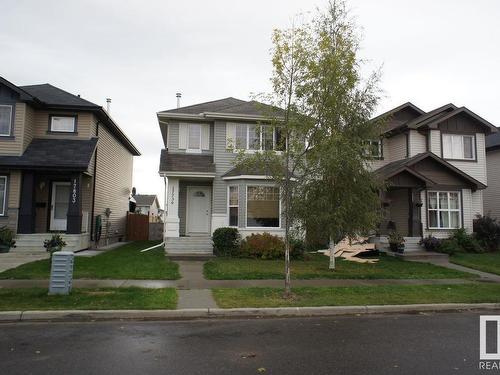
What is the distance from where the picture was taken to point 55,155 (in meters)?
17.2

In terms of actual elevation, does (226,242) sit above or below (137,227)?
below

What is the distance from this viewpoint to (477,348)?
602 centimetres

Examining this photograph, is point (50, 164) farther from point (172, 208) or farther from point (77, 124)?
point (172, 208)

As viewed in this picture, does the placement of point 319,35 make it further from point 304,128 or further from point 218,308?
point 218,308

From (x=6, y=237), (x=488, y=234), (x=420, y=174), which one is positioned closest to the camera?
(x=6, y=237)

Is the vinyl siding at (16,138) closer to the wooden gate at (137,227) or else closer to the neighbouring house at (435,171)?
the wooden gate at (137,227)

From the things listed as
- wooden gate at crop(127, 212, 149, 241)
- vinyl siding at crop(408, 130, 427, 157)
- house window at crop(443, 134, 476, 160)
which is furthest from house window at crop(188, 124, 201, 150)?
house window at crop(443, 134, 476, 160)

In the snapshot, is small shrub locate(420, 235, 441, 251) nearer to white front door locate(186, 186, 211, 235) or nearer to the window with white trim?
the window with white trim

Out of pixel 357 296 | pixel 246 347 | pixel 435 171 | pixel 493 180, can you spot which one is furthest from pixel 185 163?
pixel 493 180

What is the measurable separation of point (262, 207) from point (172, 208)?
155 inches

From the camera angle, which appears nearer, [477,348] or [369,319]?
[477,348]

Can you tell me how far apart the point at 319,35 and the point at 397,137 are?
1297 cm

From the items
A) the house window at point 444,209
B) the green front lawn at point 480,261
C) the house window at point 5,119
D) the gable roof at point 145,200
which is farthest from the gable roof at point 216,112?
the gable roof at point 145,200

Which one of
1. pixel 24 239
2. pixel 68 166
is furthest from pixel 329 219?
pixel 24 239
